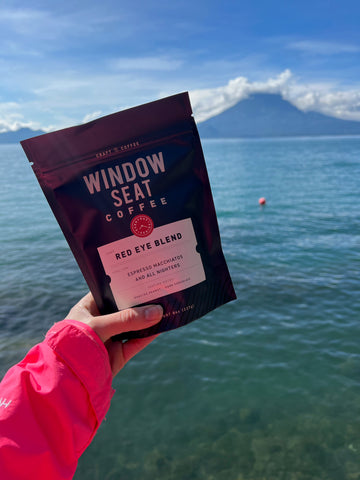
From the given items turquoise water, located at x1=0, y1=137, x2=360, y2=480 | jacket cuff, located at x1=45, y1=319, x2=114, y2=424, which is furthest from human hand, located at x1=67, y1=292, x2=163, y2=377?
turquoise water, located at x1=0, y1=137, x2=360, y2=480

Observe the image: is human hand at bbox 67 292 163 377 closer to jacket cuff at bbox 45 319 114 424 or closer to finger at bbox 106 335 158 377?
finger at bbox 106 335 158 377

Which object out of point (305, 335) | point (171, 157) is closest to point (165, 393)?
point (305, 335)

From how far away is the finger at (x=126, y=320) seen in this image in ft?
6.34

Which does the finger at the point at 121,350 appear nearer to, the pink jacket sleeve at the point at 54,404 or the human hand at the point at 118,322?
the human hand at the point at 118,322

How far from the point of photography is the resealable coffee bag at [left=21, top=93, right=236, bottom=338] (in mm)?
1953

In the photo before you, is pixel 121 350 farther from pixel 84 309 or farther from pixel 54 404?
pixel 54 404

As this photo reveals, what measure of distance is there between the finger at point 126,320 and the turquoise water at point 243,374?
5019mm

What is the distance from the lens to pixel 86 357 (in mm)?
1711

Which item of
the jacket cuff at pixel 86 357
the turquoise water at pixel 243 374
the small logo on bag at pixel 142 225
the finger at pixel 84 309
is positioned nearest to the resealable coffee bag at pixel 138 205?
the small logo on bag at pixel 142 225

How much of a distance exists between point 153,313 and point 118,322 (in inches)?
7.9

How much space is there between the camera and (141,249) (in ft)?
6.86

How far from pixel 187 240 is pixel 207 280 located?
276 millimetres

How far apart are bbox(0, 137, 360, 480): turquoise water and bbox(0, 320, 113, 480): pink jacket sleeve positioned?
518 centimetres

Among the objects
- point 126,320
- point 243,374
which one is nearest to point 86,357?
point 126,320
